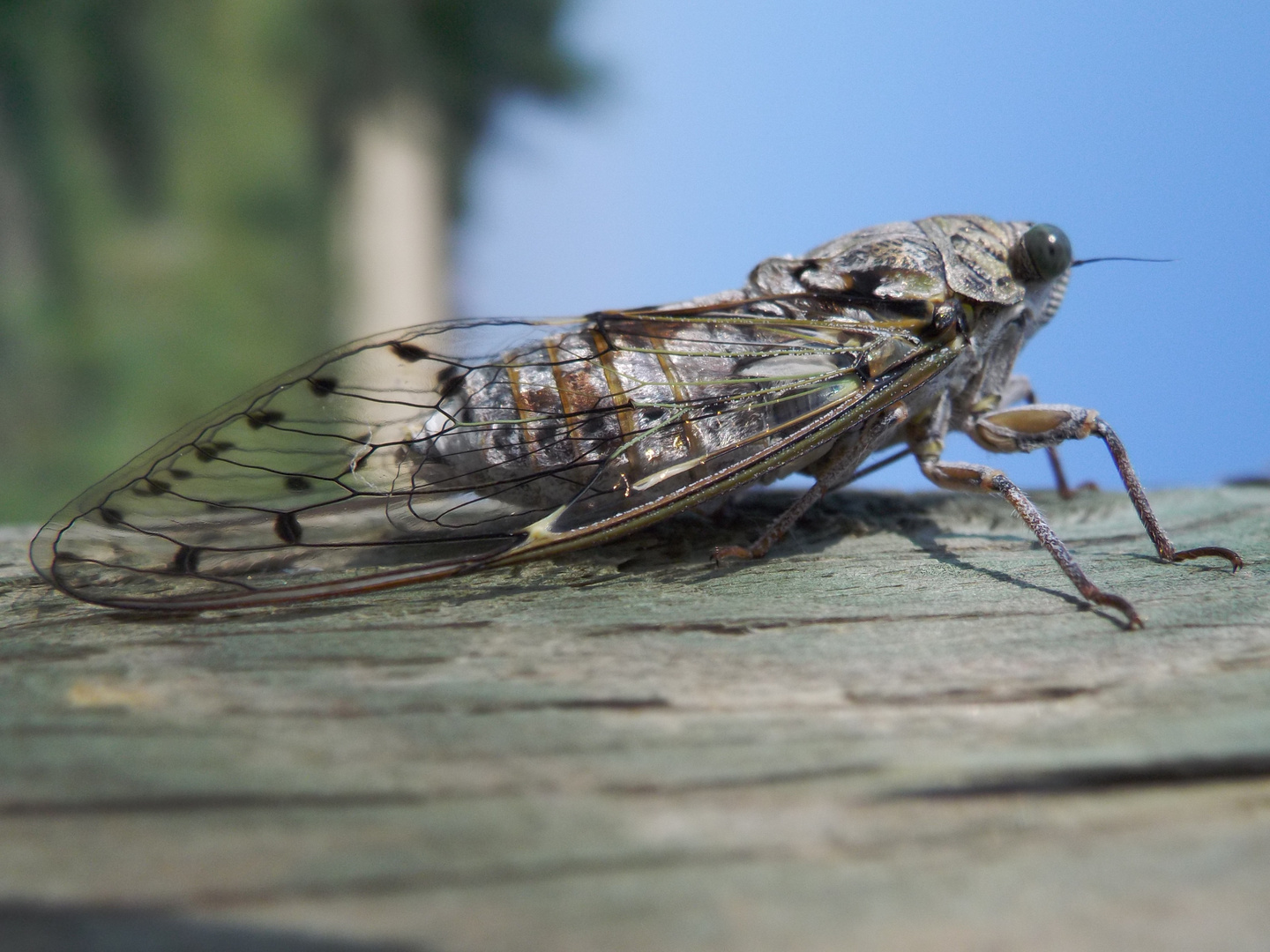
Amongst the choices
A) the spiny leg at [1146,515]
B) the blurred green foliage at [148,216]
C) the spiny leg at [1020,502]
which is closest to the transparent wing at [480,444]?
the spiny leg at [1020,502]

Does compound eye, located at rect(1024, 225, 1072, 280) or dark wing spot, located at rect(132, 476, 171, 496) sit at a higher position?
compound eye, located at rect(1024, 225, 1072, 280)

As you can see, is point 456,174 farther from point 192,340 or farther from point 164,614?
point 164,614

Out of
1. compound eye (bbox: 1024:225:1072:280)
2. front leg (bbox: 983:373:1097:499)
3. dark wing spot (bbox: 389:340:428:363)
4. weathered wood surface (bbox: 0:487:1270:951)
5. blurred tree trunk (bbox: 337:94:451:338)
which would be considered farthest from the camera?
blurred tree trunk (bbox: 337:94:451:338)

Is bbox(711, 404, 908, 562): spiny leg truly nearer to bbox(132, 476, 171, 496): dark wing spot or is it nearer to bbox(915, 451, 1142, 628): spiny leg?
bbox(915, 451, 1142, 628): spiny leg

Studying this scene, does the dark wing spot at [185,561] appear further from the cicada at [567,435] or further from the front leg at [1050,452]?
the front leg at [1050,452]

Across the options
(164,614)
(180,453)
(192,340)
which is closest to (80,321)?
(192,340)

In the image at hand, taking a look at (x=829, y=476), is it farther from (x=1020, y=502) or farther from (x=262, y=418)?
(x=262, y=418)

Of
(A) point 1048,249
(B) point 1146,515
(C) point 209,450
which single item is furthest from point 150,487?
(A) point 1048,249

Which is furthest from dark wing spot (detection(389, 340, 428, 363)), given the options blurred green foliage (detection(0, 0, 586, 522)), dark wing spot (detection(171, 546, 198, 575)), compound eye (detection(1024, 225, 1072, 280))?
blurred green foliage (detection(0, 0, 586, 522))
